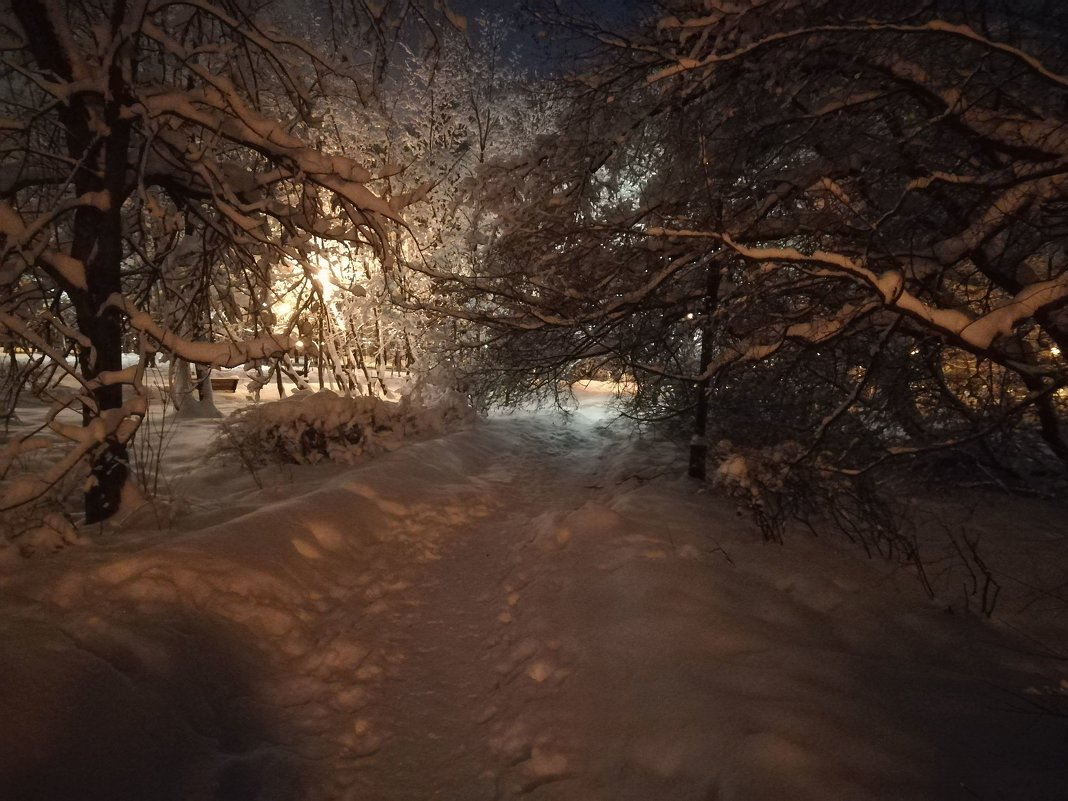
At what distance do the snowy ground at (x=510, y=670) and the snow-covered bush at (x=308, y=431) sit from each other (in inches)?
96.5

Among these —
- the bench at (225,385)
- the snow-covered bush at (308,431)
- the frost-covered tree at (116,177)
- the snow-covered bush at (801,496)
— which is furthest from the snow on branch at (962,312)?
the bench at (225,385)

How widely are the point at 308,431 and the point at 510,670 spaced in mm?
5584

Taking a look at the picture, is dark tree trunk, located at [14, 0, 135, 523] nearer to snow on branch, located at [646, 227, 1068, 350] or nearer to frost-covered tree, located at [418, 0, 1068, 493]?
frost-covered tree, located at [418, 0, 1068, 493]

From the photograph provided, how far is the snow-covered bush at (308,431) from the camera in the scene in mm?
7246

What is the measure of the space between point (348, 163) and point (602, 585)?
3901 millimetres

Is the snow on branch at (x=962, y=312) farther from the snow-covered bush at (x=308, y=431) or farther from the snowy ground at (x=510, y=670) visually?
the snow-covered bush at (x=308, y=431)

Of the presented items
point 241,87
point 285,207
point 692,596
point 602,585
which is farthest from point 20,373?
point 692,596

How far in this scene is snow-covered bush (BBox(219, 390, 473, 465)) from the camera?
7246mm

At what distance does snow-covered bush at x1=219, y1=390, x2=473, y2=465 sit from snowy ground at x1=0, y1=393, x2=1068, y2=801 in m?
2.45

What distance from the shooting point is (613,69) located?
4805 millimetres

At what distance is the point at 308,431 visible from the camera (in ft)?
24.9

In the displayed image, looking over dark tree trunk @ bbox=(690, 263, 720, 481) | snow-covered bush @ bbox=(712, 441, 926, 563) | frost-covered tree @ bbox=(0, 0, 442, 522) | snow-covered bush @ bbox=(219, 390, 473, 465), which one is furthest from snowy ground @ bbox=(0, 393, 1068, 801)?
snow-covered bush @ bbox=(219, 390, 473, 465)

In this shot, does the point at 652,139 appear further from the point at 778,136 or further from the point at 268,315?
the point at 268,315

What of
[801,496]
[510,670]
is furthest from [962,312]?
[510,670]
